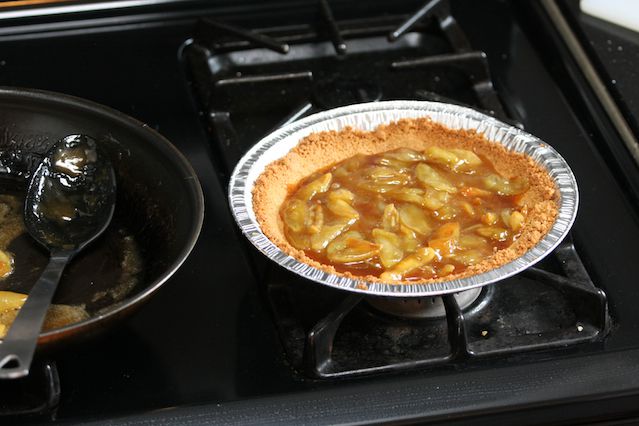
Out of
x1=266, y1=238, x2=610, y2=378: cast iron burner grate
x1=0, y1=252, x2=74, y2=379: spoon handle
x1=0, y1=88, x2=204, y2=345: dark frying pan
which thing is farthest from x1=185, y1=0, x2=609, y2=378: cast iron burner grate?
x1=0, y1=252, x2=74, y2=379: spoon handle

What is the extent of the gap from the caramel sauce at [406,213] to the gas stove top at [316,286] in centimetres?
6

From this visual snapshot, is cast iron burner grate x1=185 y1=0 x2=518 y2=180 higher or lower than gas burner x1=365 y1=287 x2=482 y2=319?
higher

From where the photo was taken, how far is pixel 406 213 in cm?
118

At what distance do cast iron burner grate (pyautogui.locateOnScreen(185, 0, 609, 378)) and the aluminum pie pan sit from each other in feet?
0.19

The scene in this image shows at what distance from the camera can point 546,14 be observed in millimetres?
1654

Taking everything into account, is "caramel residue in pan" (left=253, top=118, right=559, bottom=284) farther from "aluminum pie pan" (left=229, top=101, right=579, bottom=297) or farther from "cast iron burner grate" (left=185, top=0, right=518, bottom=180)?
"cast iron burner grate" (left=185, top=0, right=518, bottom=180)

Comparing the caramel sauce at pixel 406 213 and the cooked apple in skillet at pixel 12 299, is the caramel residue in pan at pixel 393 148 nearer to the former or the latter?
the caramel sauce at pixel 406 213

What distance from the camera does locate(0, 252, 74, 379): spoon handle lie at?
2.97 ft

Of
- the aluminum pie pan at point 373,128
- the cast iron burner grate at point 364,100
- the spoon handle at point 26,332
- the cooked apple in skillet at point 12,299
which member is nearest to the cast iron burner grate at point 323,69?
the cast iron burner grate at point 364,100

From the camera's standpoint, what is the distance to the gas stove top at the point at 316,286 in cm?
104

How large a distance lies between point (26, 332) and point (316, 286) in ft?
1.21

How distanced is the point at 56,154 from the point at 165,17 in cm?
50

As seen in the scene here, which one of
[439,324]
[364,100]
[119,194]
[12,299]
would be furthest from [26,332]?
[364,100]

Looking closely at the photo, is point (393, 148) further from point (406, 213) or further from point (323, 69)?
point (323, 69)
